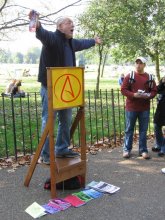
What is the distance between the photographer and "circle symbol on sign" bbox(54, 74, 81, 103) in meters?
4.66

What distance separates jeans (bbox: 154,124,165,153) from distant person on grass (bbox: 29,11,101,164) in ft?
7.17

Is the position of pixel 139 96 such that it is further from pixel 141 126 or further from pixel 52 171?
pixel 52 171

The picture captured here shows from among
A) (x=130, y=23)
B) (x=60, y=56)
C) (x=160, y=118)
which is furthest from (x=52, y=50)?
(x=130, y=23)

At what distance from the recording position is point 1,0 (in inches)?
457

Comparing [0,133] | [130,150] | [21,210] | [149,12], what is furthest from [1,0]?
[149,12]

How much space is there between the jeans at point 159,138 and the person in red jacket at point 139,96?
1.26 ft

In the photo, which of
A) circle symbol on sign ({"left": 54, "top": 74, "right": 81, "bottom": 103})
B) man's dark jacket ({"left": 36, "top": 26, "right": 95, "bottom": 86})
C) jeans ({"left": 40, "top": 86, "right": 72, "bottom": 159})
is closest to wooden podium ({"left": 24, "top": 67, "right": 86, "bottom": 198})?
circle symbol on sign ({"left": 54, "top": 74, "right": 81, "bottom": 103})

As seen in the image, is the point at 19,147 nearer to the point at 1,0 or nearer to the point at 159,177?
the point at 159,177

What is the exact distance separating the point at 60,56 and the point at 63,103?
29.4 inches

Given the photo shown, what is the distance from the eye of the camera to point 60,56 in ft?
16.6

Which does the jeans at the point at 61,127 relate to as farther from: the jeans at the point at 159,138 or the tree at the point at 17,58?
the tree at the point at 17,58

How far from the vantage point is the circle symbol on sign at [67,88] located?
466cm

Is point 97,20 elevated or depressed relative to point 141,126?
elevated

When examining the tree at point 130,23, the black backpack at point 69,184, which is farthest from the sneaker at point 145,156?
the tree at point 130,23
